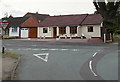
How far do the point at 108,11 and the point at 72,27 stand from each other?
8009 millimetres

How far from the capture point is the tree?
39969 millimetres

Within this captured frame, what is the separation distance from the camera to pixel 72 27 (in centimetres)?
4644

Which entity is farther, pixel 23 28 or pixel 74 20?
pixel 23 28

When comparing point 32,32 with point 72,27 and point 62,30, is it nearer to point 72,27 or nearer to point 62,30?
point 62,30

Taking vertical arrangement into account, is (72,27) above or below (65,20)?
below

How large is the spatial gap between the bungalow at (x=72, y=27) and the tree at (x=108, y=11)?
7.13 feet

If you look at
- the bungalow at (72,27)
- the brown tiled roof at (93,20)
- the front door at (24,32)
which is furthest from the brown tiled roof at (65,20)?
the front door at (24,32)

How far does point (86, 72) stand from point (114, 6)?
31148 mm

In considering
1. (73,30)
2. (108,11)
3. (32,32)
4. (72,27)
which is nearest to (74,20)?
(72,27)

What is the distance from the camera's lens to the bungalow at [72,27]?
44438 mm

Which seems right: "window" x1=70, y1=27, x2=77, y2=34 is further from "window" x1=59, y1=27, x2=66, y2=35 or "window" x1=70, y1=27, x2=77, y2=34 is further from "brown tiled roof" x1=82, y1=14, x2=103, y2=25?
"brown tiled roof" x1=82, y1=14, x2=103, y2=25

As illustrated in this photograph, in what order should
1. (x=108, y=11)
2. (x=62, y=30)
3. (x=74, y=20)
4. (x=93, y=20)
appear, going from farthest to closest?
(x=74, y=20), (x=62, y=30), (x=93, y=20), (x=108, y=11)

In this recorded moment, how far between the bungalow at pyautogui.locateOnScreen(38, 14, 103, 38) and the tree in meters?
2.17

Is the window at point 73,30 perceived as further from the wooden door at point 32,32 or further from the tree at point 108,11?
the wooden door at point 32,32
